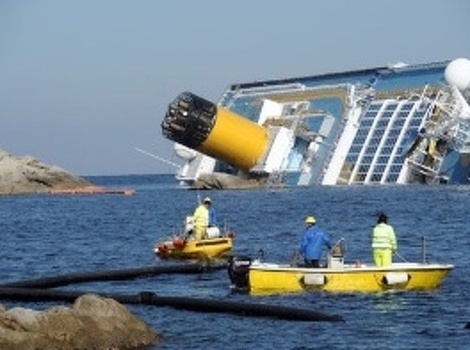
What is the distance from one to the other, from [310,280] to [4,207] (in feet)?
279

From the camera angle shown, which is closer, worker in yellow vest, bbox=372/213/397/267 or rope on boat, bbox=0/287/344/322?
rope on boat, bbox=0/287/344/322

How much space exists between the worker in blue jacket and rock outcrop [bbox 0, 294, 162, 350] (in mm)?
8059

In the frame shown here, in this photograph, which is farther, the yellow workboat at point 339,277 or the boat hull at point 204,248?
the boat hull at point 204,248

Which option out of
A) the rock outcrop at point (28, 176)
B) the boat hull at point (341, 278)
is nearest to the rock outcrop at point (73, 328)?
the boat hull at point (341, 278)

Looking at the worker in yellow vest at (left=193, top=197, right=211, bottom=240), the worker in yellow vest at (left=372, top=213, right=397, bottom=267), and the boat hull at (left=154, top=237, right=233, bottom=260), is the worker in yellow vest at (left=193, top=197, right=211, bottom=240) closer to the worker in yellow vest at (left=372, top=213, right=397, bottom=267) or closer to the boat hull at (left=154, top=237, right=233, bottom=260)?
the boat hull at (left=154, top=237, right=233, bottom=260)

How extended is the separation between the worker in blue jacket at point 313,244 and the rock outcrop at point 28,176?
118 m

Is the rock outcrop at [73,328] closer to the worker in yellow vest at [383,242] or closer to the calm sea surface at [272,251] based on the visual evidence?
the calm sea surface at [272,251]

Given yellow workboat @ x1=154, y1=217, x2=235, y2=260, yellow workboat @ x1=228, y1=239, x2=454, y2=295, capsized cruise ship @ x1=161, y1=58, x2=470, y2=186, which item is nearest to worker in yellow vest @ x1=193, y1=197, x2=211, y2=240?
yellow workboat @ x1=154, y1=217, x2=235, y2=260

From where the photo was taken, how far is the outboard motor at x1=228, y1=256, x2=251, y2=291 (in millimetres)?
33312

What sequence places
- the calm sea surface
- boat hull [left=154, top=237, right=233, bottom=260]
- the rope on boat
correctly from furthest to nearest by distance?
boat hull [left=154, top=237, right=233, bottom=260] → the rope on boat → the calm sea surface

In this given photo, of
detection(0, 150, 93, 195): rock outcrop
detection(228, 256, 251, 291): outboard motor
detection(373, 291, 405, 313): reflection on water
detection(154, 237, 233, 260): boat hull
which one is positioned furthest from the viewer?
detection(0, 150, 93, 195): rock outcrop

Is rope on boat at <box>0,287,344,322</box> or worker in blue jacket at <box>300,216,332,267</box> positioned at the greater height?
worker in blue jacket at <box>300,216,332,267</box>

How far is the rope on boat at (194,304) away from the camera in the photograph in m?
27.8

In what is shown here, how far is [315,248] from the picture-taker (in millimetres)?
31859
